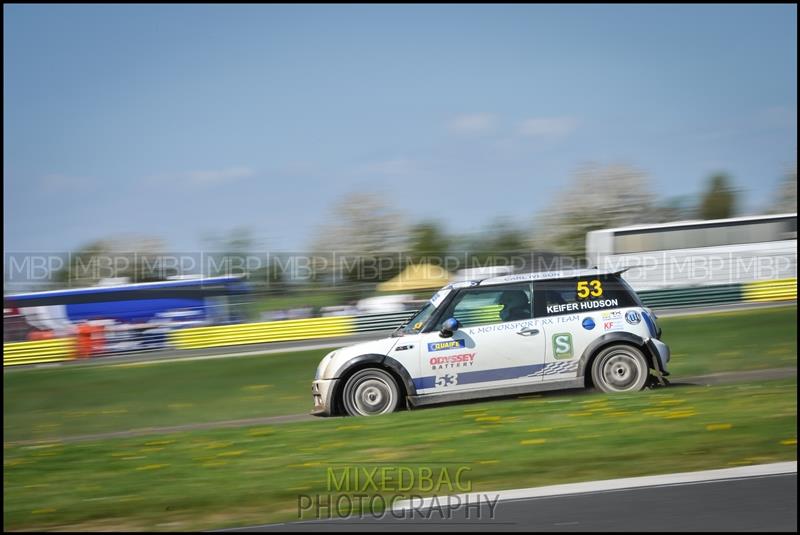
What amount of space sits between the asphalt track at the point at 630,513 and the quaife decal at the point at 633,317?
3.68m

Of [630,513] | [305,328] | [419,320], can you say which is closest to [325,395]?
[419,320]

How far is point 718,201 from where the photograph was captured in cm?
6644

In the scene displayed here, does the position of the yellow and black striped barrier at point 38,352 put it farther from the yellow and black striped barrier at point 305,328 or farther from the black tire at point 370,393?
the black tire at point 370,393

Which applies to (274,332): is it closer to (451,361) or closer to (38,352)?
(38,352)

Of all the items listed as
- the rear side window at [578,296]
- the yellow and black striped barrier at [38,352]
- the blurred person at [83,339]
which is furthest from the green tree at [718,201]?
the rear side window at [578,296]

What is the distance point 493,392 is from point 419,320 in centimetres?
125

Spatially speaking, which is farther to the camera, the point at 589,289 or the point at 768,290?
the point at 768,290

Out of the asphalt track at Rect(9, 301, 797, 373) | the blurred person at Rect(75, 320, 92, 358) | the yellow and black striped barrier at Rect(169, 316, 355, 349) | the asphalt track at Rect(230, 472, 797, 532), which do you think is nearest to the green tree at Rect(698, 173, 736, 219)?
the asphalt track at Rect(9, 301, 797, 373)

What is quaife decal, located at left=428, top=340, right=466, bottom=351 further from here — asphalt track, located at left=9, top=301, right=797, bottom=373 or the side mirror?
asphalt track, located at left=9, top=301, right=797, bottom=373

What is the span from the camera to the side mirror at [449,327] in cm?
935

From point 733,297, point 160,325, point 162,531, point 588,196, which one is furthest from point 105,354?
point 588,196

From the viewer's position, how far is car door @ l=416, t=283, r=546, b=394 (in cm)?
944

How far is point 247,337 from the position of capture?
26.0m

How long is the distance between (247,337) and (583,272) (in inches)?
705
